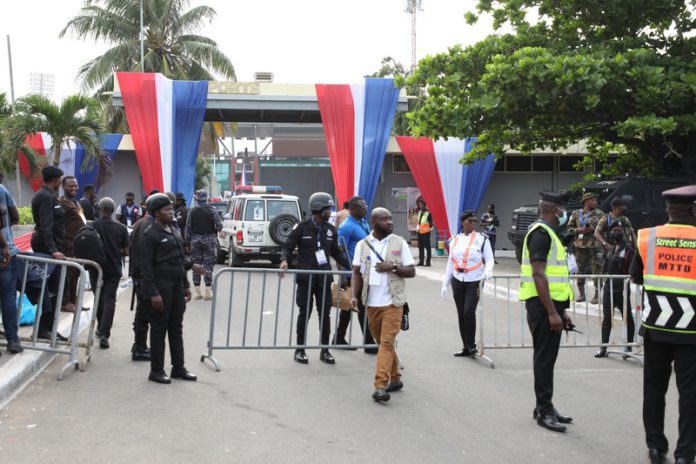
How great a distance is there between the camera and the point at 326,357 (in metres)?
8.72

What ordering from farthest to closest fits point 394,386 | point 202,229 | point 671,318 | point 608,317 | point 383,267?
1. point 202,229
2. point 608,317
3. point 394,386
4. point 383,267
5. point 671,318

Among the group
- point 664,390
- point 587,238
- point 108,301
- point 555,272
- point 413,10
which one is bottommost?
point 108,301

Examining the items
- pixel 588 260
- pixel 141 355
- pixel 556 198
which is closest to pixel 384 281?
pixel 556 198

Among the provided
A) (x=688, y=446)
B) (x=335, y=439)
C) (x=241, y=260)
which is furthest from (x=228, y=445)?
(x=241, y=260)

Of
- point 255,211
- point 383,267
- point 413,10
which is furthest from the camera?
point 413,10

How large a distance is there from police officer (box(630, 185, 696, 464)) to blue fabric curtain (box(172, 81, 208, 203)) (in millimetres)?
19747

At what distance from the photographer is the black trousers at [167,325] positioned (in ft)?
24.1

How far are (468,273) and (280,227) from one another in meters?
9.82

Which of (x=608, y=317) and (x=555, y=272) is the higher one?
(x=555, y=272)

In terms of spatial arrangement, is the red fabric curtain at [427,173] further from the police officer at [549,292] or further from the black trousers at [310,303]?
the police officer at [549,292]

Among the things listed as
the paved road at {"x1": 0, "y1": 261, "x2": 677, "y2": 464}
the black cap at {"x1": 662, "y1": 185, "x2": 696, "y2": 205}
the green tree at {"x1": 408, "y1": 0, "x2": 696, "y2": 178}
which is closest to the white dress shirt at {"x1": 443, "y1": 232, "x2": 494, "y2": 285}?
the paved road at {"x1": 0, "y1": 261, "x2": 677, "y2": 464}

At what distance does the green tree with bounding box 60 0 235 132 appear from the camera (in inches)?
1359

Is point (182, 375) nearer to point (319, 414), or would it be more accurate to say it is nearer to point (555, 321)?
point (319, 414)

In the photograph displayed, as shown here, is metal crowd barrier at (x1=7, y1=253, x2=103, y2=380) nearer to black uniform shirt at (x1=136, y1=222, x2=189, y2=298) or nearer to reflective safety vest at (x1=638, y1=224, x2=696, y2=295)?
black uniform shirt at (x1=136, y1=222, x2=189, y2=298)
